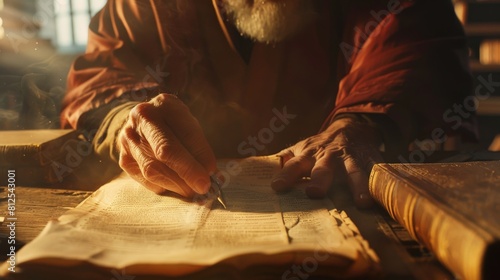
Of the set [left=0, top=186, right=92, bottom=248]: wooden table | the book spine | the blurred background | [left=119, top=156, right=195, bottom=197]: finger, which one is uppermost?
the book spine

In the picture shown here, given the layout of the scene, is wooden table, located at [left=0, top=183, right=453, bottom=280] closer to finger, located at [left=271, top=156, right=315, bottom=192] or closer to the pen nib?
finger, located at [left=271, top=156, right=315, bottom=192]

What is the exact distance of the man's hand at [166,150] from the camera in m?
0.75

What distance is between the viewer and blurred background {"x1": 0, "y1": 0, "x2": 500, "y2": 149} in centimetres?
162

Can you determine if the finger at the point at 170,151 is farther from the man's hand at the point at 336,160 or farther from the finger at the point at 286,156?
the finger at the point at 286,156

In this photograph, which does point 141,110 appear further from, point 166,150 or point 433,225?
point 433,225

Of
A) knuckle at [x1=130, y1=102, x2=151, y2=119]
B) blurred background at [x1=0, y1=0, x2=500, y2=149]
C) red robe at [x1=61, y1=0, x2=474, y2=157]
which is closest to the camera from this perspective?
knuckle at [x1=130, y1=102, x2=151, y2=119]

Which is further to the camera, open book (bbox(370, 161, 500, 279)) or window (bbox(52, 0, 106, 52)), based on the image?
window (bbox(52, 0, 106, 52))

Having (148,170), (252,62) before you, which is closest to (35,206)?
(148,170)

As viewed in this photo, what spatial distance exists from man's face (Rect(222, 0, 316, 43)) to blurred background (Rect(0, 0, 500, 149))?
61 centimetres

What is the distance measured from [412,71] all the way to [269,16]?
0.48m

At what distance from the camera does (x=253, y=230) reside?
0.58 metres

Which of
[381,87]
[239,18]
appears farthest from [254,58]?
[381,87]

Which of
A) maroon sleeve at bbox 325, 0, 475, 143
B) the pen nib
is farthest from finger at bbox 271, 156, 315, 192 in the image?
maroon sleeve at bbox 325, 0, 475, 143

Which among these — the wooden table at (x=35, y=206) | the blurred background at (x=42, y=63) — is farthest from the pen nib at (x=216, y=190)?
the blurred background at (x=42, y=63)
